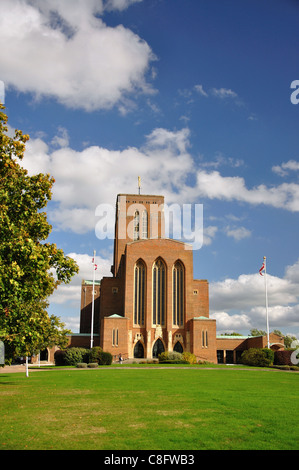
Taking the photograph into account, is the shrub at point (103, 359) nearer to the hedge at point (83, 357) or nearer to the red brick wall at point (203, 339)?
the hedge at point (83, 357)

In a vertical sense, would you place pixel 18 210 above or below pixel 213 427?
above

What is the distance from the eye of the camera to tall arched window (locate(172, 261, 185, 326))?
59.5 meters

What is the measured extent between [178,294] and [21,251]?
48.0 meters

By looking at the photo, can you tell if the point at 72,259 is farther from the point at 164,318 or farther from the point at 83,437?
the point at 164,318

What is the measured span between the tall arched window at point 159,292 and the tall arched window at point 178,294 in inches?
57.9

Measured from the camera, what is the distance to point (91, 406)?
12.6m

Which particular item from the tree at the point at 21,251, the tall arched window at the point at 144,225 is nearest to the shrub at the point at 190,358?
the tall arched window at the point at 144,225

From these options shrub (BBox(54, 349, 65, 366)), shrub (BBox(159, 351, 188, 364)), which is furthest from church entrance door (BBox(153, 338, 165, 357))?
shrub (BBox(54, 349, 65, 366))

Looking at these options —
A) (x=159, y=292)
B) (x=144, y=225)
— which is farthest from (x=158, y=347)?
(x=144, y=225)

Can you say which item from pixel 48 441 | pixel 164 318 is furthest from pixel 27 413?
pixel 164 318

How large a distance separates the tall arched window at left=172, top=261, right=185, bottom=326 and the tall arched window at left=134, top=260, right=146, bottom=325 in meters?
4.50

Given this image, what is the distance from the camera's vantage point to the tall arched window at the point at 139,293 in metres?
59.1

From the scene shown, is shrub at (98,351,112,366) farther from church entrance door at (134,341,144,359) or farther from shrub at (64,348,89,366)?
church entrance door at (134,341,144,359)
